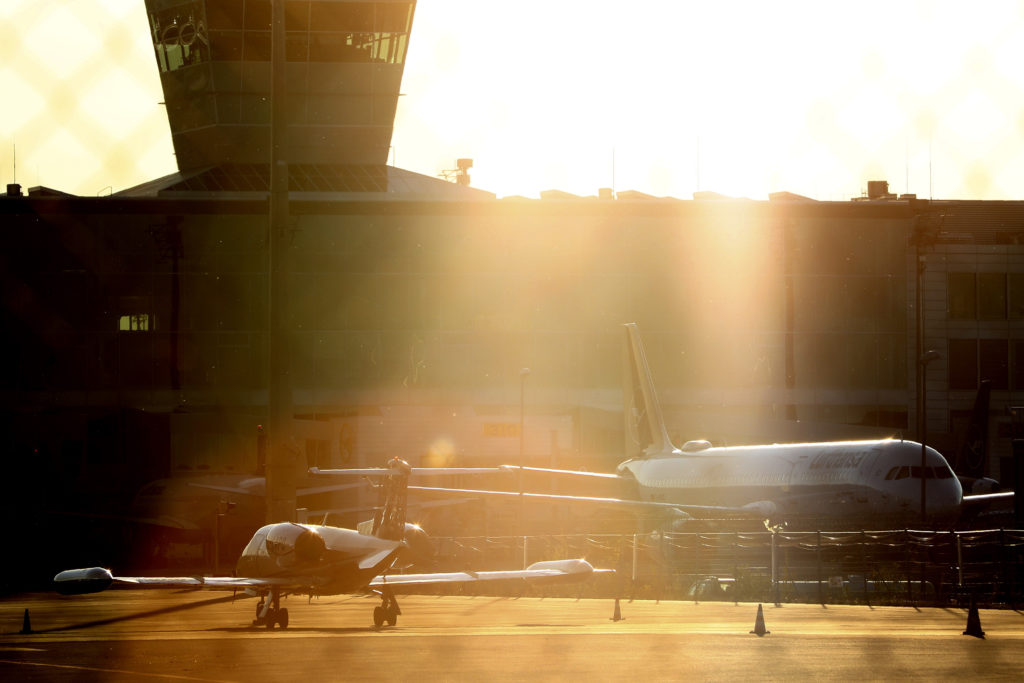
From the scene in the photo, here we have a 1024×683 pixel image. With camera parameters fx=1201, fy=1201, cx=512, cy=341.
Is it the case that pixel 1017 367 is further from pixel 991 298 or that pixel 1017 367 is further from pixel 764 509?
pixel 764 509

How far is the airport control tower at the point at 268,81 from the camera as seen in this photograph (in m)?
70.6

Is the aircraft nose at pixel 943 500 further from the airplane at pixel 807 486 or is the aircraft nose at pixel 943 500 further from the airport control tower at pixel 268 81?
the airport control tower at pixel 268 81

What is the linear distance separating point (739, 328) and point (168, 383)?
38.6 meters

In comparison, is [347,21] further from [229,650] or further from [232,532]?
[229,650]

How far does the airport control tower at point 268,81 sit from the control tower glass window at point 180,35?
0.08 meters

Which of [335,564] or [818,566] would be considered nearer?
[335,564]

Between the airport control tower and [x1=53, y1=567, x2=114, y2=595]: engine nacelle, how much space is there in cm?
4844

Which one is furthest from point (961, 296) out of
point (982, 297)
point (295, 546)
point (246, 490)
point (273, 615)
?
point (273, 615)

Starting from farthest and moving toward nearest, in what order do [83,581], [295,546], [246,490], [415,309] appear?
[415,309] → [246,490] → [295,546] → [83,581]

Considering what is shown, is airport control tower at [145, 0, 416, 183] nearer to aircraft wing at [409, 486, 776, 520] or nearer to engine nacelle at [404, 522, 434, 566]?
aircraft wing at [409, 486, 776, 520]

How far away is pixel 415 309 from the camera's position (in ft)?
268

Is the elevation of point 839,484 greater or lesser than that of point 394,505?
lesser

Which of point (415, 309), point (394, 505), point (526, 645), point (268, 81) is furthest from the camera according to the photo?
point (415, 309)

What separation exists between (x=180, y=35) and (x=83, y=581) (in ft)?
191
